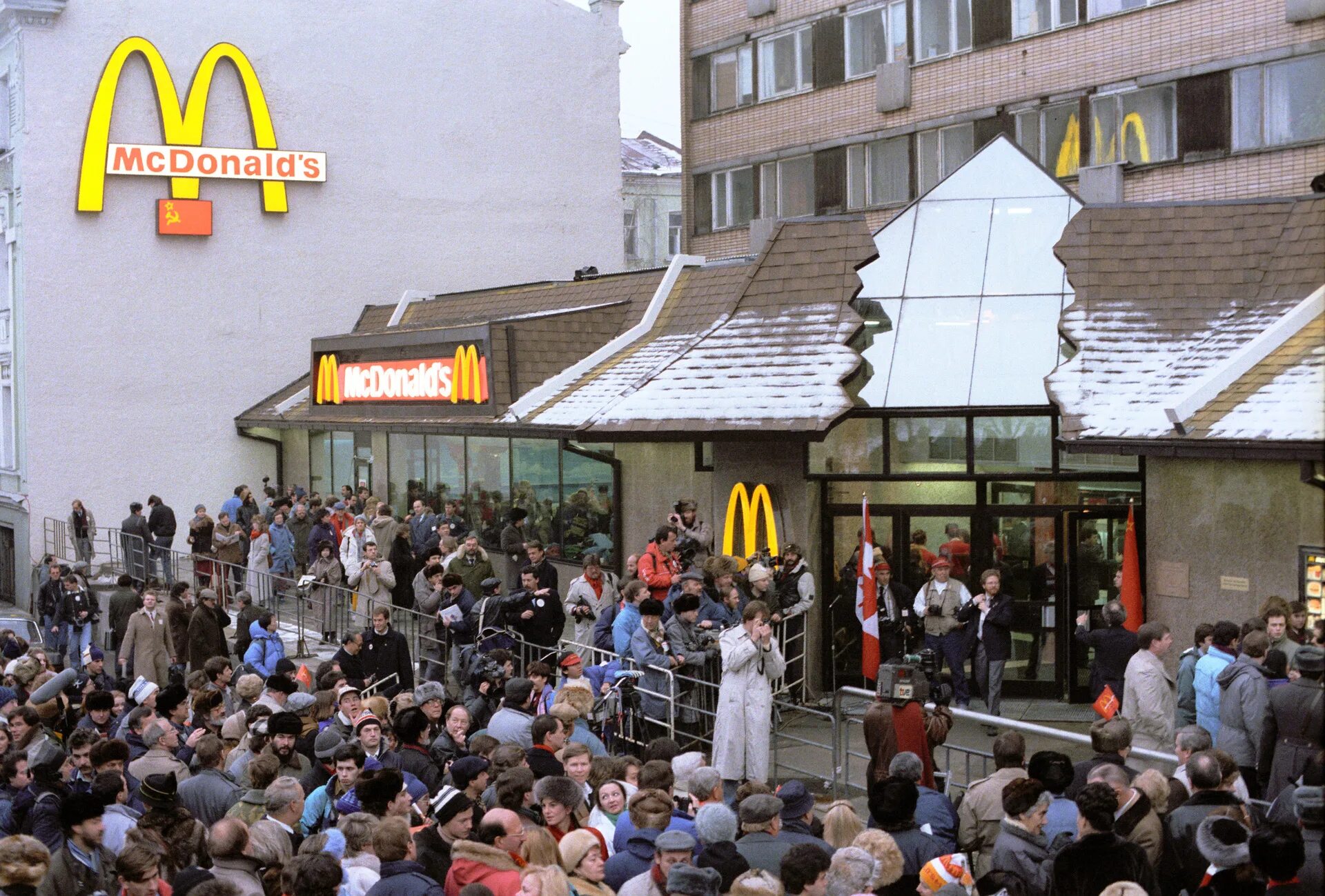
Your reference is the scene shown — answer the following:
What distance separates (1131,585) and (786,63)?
26261 millimetres

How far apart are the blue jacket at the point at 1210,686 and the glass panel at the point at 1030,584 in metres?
5.02

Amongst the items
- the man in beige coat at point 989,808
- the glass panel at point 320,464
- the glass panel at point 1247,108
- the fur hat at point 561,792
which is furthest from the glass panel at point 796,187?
the fur hat at point 561,792

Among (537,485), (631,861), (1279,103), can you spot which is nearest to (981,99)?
(1279,103)

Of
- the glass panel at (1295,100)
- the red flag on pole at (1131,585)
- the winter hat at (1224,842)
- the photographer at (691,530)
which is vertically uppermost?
the glass panel at (1295,100)

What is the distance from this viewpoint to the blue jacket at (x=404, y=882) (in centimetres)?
745

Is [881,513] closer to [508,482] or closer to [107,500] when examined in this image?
[508,482]

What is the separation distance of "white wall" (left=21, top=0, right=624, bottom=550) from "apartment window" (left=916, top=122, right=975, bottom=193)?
24.8ft

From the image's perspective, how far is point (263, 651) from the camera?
52.1ft

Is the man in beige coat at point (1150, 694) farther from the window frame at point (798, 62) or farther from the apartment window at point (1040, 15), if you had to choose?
the window frame at point (798, 62)

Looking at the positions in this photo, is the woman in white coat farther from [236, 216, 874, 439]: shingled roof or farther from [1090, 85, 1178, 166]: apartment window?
[1090, 85, 1178, 166]: apartment window

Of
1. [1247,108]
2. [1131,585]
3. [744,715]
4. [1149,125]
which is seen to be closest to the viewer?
[744,715]

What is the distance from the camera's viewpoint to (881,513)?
58.6ft

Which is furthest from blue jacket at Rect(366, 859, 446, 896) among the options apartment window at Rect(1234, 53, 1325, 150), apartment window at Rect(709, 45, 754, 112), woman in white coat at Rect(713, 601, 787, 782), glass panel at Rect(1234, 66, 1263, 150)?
apartment window at Rect(709, 45, 754, 112)

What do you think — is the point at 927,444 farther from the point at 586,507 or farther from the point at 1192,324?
the point at 586,507
